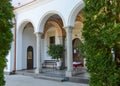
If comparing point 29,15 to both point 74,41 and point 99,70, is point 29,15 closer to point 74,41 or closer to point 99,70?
point 74,41

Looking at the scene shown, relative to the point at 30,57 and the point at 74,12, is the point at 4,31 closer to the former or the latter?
the point at 74,12

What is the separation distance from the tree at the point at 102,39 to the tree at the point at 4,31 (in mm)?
2325

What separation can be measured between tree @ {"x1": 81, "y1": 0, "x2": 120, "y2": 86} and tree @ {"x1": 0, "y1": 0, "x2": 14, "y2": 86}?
7.63 ft

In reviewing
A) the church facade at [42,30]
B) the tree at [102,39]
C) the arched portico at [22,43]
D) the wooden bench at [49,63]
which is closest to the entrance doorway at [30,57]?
the church facade at [42,30]

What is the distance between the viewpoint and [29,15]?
1609 cm

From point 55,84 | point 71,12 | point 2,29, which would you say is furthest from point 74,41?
point 2,29

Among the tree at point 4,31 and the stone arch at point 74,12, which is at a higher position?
the stone arch at point 74,12

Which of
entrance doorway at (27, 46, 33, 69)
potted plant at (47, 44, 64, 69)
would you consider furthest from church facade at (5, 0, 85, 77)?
potted plant at (47, 44, 64, 69)

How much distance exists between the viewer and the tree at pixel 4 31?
222 inches

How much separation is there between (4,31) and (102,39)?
2.96m

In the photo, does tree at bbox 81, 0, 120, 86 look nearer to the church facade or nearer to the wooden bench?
the church facade

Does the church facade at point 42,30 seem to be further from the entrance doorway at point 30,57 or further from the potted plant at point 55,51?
the potted plant at point 55,51

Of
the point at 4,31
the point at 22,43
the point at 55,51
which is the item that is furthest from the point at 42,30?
the point at 4,31

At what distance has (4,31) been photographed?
19.1 ft
